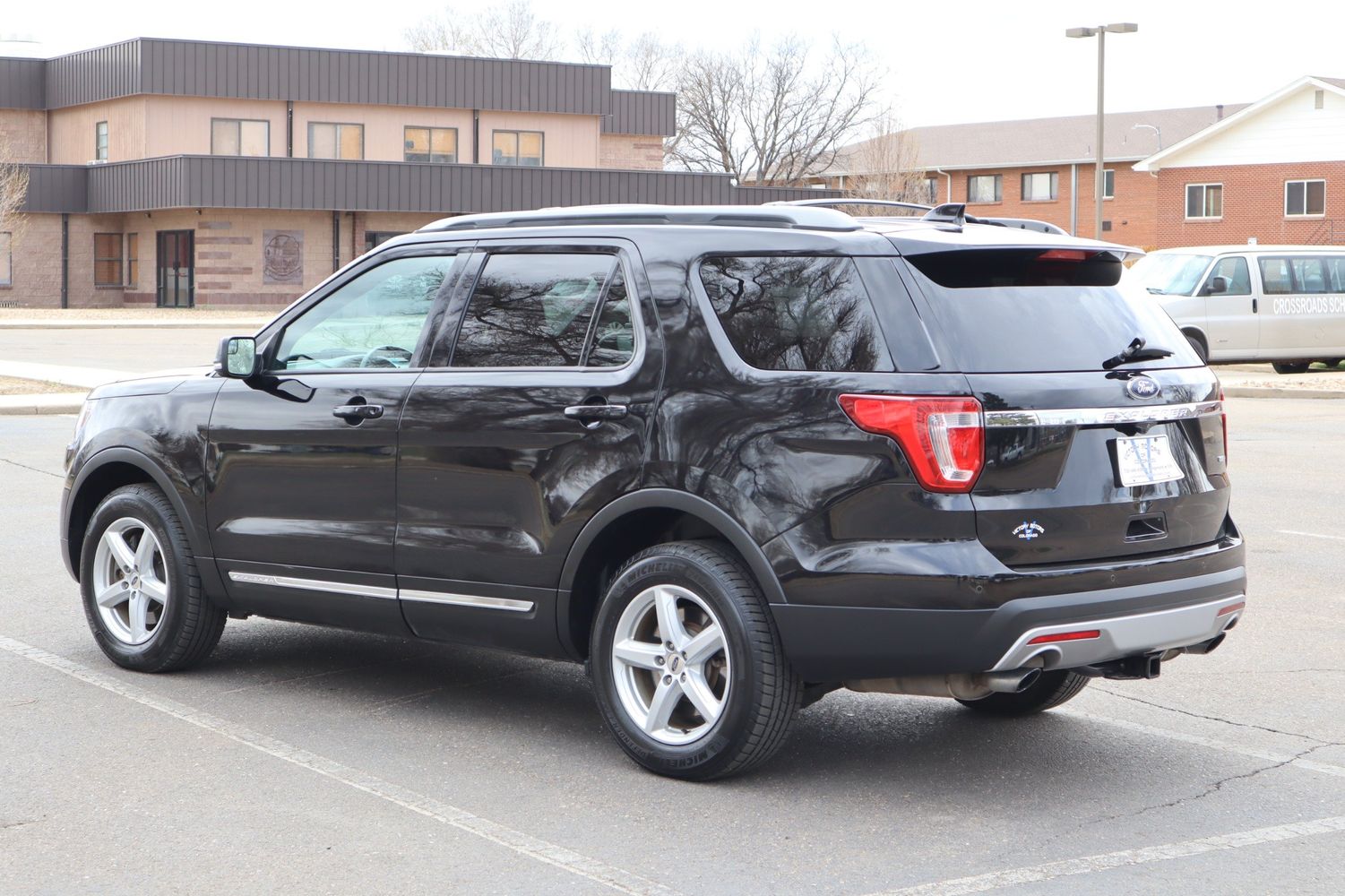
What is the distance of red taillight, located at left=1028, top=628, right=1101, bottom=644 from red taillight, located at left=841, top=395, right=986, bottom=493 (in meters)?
0.49

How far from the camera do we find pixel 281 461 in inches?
254

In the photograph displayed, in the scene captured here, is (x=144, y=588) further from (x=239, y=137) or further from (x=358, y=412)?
(x=239, y=137)

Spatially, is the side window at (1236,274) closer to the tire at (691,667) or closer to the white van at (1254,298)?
the white van at (1254,298)

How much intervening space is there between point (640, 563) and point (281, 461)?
171cm

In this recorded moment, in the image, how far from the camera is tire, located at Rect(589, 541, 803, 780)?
523 centimetres

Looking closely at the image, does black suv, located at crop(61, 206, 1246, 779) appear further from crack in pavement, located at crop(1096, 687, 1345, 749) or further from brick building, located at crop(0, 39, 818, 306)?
brick building, located at crop(0, 39, 818, 306)

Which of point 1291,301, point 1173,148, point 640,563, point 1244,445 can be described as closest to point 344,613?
point 640,563

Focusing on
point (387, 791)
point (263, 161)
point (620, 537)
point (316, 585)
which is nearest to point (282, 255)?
point (263, 161)

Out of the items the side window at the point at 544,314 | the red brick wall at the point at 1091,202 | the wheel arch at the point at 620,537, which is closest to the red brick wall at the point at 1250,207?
the red brick wall at the point at 1091,202

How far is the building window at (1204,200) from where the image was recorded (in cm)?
5944

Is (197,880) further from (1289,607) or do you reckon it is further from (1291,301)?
(1291,301)

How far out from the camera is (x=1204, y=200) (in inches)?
2361

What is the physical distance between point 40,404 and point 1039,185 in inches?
2327

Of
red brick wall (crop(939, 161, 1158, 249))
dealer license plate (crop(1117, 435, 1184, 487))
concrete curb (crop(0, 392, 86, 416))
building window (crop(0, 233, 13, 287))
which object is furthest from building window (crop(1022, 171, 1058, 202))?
dealer license plate (crop(1117, 435, 1184, 487))
